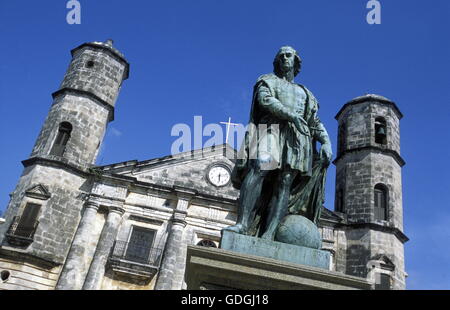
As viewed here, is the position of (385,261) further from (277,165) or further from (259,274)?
(259,274)

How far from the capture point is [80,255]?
15.9m

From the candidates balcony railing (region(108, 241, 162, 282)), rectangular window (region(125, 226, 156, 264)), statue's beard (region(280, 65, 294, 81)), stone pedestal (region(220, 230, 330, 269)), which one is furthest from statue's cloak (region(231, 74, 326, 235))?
rectangular window (region(125, 226, 156, 264))

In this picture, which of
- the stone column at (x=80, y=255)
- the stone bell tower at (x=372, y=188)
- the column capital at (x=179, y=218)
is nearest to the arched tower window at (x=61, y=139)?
the stone column at (x=80, y=255)

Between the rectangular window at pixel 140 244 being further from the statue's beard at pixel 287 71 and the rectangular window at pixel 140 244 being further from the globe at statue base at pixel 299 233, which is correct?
the globe at statue base at pixel 299 233

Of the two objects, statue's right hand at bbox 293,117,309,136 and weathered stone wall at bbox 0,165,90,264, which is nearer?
statue's right hand at bbox 293,117,309,136

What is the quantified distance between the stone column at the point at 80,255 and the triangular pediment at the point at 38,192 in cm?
146

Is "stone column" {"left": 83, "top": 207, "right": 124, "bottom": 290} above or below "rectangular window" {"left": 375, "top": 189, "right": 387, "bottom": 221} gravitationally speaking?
below

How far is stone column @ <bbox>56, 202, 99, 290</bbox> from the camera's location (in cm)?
1531

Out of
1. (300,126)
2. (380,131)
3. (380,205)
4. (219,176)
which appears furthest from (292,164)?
(380,131)

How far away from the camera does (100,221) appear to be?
1689 centimetres

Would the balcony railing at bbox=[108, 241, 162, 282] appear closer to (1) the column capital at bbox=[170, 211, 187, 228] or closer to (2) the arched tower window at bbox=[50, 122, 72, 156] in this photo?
(1) the column capital at bbox=[170, 211, 187, 228]

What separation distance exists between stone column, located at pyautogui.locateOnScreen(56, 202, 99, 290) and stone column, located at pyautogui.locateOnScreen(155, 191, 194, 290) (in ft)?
8.62

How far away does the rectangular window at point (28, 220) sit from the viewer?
1556 centimetres
